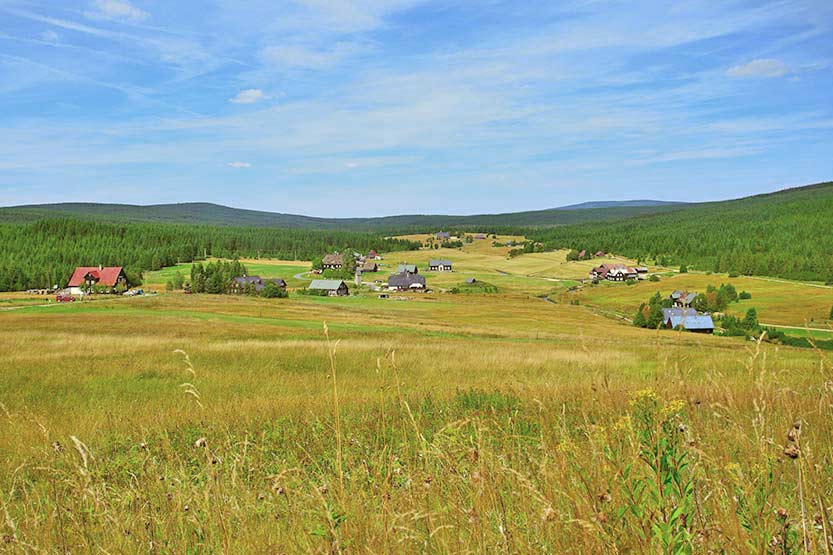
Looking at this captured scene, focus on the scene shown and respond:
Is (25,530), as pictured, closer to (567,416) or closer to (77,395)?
(567,416)

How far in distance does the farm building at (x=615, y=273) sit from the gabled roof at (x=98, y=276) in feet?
349

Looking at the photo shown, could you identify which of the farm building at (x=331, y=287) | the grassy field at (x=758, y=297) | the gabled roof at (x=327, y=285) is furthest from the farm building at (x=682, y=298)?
the gabled roof at (x=327, y=285)

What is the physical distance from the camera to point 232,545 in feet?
10.6

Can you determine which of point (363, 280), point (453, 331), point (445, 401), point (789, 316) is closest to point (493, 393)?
point (445, 401)

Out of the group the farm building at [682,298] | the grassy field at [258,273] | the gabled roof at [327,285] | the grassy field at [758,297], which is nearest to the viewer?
the farm building at [682,298]

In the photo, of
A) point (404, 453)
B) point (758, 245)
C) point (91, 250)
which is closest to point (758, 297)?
point (758, 245)

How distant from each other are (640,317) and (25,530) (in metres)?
72.0

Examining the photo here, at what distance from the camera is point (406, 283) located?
122 metres

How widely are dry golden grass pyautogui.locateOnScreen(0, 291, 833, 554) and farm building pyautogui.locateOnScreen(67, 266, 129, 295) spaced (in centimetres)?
9524

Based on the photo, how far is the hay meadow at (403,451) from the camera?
2.77 meters

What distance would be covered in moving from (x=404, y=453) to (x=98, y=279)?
121455 mm

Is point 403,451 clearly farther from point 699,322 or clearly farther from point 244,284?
point 244,284

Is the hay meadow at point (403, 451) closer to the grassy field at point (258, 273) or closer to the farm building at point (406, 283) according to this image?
the farm building at point (406, 283)

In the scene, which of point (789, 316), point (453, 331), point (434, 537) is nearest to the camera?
point (434, 537)
